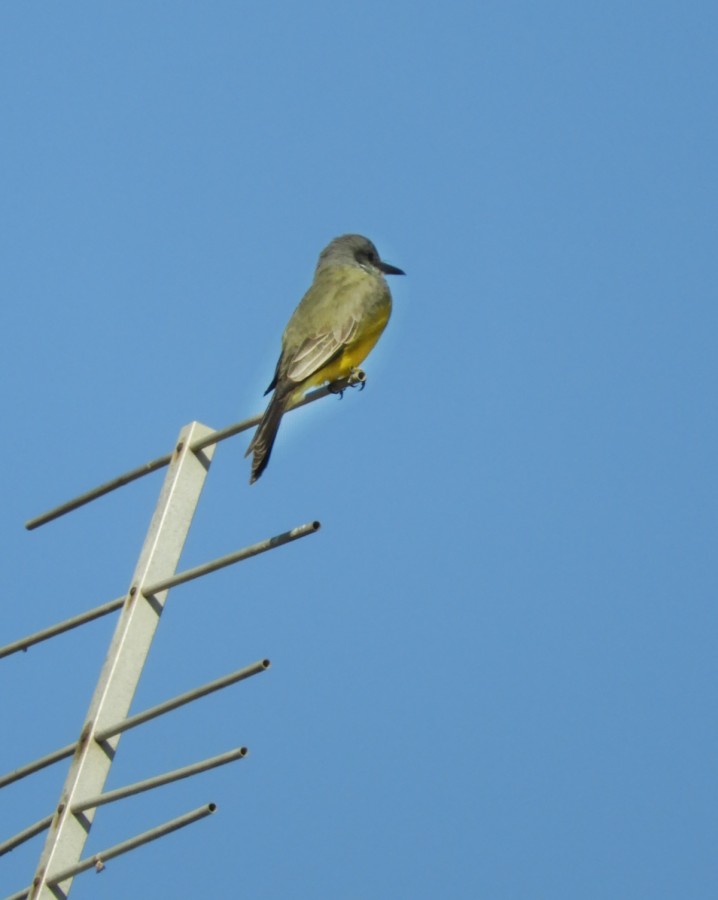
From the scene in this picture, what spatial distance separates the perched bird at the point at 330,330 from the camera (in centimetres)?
780

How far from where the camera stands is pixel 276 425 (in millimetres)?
6641

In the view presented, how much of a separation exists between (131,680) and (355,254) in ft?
18.8

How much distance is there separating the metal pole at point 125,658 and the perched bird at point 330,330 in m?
1.67

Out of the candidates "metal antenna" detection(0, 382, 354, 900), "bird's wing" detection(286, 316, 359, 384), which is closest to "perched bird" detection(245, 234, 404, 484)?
"bird's wing" detection(286, 316, 359, 384)

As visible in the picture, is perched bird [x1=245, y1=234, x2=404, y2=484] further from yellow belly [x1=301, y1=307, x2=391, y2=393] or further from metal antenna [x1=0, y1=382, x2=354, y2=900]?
metal antenna [x1=0, y1=382, x2=354, y2=900]

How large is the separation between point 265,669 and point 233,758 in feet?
0.80

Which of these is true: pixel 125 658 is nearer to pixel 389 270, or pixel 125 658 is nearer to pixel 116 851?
pixel 116 851

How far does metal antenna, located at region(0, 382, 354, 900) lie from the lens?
438cm

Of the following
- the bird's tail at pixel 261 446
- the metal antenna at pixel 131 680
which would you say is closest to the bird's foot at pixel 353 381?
the bird's tail at pixel 261 446

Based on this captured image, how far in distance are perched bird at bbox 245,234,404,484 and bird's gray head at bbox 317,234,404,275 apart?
383 millimetres

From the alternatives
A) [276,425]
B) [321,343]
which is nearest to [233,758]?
[276,425]

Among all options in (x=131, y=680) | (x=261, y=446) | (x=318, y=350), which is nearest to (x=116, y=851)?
(x=131, y=680)

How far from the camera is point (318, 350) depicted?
802 cm

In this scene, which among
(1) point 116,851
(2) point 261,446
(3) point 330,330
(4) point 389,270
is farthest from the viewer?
(4) point 389,270
